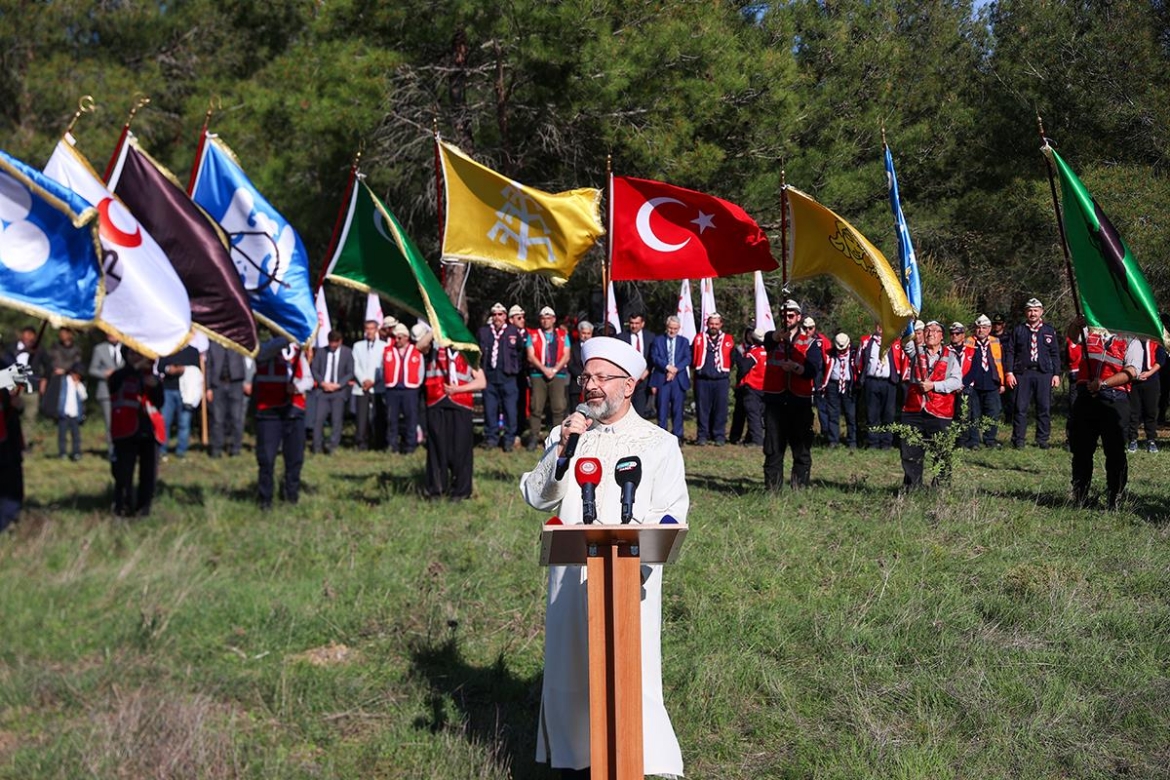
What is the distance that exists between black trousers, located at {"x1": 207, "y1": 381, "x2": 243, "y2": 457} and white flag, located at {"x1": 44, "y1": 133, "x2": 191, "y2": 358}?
8.41 meters

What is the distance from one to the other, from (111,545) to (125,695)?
12.4 feet

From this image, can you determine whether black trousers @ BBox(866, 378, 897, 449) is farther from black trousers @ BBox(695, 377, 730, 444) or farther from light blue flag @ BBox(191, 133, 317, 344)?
light blue flag @ BBox(191, 133, 317, 344)

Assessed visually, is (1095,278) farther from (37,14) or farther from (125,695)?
(37,14)

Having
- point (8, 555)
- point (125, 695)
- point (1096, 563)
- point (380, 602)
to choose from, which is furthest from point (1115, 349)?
point (8, 555)

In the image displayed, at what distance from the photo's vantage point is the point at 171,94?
938 inches

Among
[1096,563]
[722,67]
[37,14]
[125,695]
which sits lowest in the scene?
[125,695]

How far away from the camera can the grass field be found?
22.2ft

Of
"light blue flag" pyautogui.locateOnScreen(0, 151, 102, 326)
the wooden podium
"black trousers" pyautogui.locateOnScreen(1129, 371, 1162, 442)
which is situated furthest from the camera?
"black trousers" pyautogui.locateOnScreen(1129, 371, 1162, 442)

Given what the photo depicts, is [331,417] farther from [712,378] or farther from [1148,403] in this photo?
[1148,403]

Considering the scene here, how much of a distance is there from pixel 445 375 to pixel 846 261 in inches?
167

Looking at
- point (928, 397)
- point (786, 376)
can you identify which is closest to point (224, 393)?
point (786, 376)

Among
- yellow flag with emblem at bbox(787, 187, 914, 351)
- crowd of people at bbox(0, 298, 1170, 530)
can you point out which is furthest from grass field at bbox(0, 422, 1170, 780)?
crowd of people at bbox(0, 298, 1170, 530)

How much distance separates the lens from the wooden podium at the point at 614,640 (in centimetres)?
486

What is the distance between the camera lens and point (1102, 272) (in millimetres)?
10008
